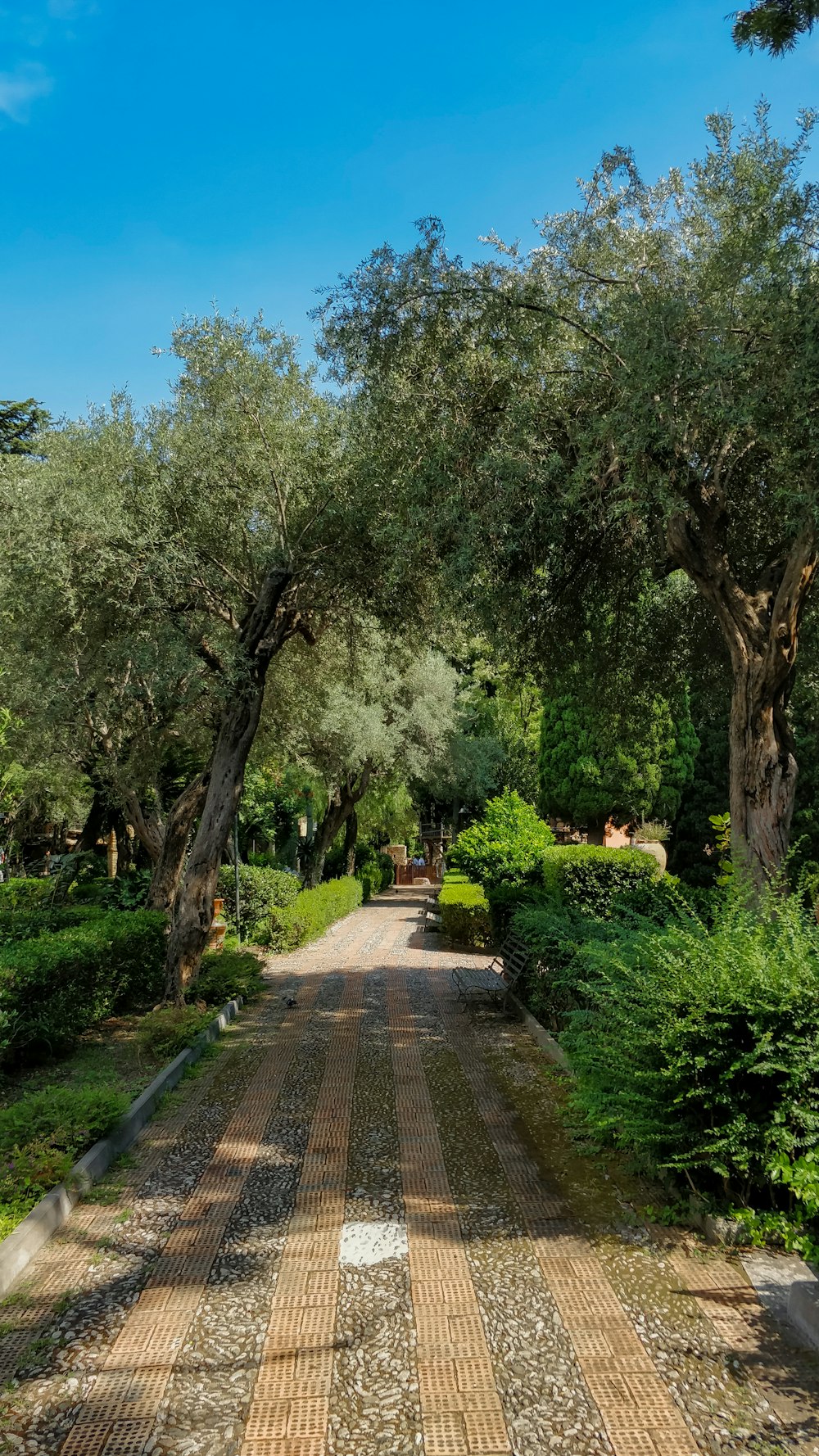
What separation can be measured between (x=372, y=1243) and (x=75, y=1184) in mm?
1956

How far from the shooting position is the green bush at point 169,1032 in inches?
333

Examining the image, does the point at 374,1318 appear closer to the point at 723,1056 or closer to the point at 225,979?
the point at 723,1056

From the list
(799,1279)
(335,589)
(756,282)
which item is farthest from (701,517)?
(799,1279)

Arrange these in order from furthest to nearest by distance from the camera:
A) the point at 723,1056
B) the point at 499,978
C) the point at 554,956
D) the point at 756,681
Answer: the point at 499,978
the point at 554,956
the point at 756,681
the point at 723,1056

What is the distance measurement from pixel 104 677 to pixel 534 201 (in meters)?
6.89

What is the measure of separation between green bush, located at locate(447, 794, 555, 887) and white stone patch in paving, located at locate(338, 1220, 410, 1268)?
41.9ft

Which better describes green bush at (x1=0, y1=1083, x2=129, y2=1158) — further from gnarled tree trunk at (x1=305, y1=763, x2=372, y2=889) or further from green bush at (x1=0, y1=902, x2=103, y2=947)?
gnarled tree trunk at (x1=305, y1=763, x2=372, y2=889)

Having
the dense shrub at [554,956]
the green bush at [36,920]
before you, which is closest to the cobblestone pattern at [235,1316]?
the dense shrub at [554,956]

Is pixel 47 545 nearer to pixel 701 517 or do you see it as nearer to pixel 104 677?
pixel 104 677

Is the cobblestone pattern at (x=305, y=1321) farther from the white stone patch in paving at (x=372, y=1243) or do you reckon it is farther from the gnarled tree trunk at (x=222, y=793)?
the gnarled tree trunk at (x=222, y=793)

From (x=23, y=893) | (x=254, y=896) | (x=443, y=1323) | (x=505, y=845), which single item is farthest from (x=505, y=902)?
(x=443, y=1323)

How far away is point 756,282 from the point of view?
696cm

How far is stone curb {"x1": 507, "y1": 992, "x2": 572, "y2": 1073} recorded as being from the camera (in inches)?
307

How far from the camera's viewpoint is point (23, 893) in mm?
16125
